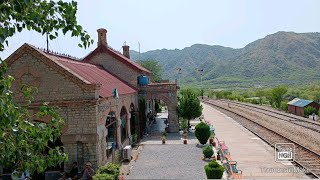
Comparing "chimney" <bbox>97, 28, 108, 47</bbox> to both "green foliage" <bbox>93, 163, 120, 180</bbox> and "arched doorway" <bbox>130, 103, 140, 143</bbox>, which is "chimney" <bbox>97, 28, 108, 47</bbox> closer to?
"arched doorway" <bbox>130, 103, 140, 143</bbox>

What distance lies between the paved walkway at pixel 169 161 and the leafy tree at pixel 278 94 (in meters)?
36.9

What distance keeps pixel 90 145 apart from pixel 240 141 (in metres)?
13.4

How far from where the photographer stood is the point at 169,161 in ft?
62.2

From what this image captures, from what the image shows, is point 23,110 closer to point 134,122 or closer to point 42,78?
point 42,78

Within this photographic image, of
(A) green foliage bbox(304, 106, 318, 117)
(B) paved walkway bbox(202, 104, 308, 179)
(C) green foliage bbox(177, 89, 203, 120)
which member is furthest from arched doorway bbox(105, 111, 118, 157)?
(A) green foliage bbox(304, 106, 318, 117)

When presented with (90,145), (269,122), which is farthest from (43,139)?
(269,122)

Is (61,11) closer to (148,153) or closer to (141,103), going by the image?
(148,153)

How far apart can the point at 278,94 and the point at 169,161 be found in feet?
148

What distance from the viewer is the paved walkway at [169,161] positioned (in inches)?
635

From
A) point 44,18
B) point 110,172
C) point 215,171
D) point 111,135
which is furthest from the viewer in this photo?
point 111,135

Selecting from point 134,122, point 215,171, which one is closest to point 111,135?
point 134,122

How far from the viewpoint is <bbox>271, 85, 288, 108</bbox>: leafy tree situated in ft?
192

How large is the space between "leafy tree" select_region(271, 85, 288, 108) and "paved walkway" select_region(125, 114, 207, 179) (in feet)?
121

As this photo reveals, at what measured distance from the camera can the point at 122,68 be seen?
29.5 meters
